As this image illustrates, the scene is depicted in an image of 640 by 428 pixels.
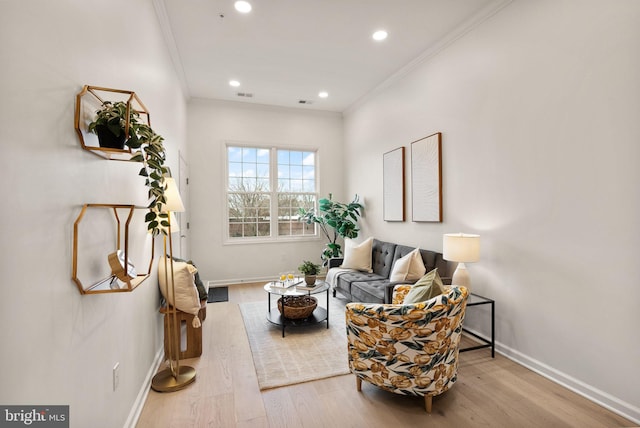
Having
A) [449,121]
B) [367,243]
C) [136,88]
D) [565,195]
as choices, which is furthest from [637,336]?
[136,88]

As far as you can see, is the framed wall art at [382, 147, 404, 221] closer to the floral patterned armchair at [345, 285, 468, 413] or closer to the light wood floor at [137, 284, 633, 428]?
the light wood floor at [137, 284, 633, 428]

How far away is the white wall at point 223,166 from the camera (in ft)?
17.5

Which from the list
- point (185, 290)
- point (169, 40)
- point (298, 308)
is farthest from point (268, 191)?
point (185, 290)

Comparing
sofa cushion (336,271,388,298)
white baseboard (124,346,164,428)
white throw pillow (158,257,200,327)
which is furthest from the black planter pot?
sofa cushion (336,271,388,298)

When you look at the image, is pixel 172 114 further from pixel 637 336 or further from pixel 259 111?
pixel 637 336

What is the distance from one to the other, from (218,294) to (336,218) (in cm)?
229

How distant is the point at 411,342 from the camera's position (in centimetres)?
189

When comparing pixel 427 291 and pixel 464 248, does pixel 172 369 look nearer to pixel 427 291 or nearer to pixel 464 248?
pixel 427 291

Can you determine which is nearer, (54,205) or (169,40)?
(54,205)

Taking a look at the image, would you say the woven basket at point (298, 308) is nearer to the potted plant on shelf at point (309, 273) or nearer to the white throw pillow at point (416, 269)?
the potted plant on shelf at point (309, 273)

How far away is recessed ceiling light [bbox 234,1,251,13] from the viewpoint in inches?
114

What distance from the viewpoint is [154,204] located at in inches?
72.1

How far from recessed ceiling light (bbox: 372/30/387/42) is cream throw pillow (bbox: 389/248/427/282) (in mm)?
2447

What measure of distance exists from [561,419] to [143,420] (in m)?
2.61
